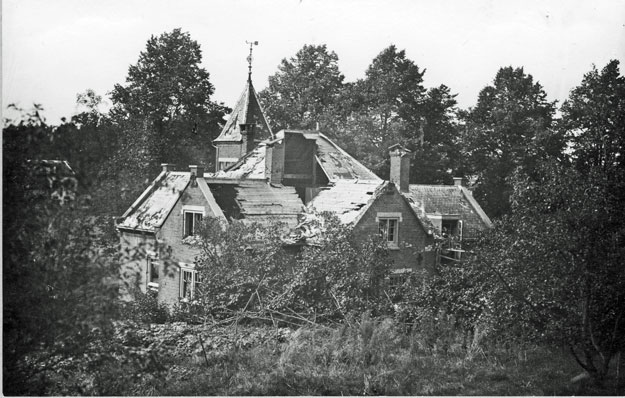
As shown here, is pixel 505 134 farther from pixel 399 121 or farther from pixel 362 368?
pixel 362 368

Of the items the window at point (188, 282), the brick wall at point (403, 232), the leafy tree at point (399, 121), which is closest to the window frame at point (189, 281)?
the window at point (188, 282)

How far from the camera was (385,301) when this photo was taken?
337 inches

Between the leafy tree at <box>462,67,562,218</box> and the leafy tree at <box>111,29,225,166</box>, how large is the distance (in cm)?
418

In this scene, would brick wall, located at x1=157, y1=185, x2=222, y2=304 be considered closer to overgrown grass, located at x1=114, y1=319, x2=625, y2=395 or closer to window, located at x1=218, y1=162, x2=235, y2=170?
overgrown grass, located at x1=114, y1=319, x2=625, y2=395

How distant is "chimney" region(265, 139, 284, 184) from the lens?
35.2ft

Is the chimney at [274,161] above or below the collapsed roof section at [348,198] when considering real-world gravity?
above

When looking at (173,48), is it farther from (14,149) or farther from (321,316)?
(321,316)

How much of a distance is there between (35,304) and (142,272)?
110cm

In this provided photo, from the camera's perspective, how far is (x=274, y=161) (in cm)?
1087

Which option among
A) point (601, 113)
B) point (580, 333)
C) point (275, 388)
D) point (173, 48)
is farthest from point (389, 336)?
point (173, 48)

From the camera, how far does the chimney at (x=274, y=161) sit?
35.2 ft

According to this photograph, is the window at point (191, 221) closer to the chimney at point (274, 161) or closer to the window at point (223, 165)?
the window at point (223, 165)

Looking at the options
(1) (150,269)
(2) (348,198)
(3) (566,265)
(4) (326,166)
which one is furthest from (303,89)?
(3) (566,265)

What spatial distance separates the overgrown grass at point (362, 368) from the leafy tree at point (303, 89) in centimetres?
372
